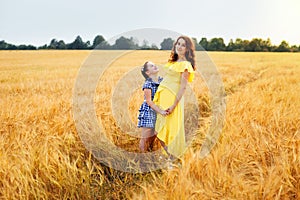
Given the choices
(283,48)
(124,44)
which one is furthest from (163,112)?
(283,48)

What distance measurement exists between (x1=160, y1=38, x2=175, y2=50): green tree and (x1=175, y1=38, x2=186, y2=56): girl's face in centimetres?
15

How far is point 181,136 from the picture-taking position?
9.88 ft

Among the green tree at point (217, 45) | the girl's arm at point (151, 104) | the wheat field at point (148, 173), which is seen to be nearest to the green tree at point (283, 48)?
the green tree at point (217, 45)

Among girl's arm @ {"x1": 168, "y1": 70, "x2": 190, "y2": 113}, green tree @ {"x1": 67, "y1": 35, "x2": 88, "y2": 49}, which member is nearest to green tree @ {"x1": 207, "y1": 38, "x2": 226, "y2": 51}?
green tree @ {"x1": 67, "y1": 35, "x2": 88, "y2": 49}

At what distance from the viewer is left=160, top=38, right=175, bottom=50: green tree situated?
10.2ft

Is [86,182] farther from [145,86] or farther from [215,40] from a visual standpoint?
[215,40]

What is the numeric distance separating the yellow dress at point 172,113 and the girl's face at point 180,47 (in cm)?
10

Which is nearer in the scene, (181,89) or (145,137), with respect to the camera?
(181,89)

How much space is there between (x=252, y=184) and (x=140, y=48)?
1774 mm

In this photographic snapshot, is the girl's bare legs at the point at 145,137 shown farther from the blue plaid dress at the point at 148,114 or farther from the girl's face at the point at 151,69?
the girl's face at the point at 151,69

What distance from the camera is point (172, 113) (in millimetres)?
2951

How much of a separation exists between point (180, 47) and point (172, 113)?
63 cm

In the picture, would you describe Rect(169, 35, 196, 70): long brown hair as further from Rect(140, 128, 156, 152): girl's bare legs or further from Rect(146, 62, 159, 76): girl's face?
Rect(140, 128, 156, 152): girl's bare legs

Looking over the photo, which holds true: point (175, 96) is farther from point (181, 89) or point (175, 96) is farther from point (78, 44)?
point (78, 44)
